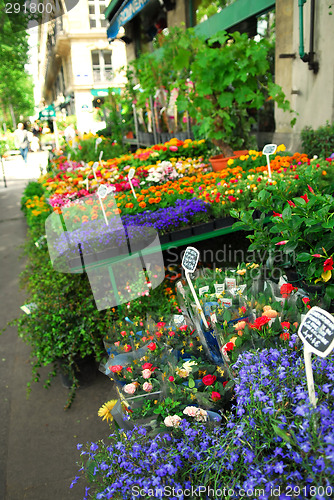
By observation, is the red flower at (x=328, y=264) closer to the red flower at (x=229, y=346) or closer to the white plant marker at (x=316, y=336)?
the red flower at (x=229, y=346)

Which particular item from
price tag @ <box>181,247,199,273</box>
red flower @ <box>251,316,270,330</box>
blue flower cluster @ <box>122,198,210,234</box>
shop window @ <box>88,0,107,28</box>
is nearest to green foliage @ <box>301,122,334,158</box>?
blue flower cluster @ <box>122,198,210,234</box>

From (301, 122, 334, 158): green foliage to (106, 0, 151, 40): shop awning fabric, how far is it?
207 inches

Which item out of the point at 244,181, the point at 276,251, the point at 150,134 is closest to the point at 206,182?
the point at 244,181

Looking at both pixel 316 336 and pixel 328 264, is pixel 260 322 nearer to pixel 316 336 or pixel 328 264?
pixel 316 336

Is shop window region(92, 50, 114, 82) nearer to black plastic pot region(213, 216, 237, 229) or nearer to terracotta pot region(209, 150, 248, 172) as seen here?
terracotta pot region(209, 150, 248, 172)

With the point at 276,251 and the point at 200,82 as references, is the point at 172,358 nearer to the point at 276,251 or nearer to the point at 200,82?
the point at 276,251

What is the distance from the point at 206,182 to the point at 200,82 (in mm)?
1387

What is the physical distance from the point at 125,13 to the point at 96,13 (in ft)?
61.8

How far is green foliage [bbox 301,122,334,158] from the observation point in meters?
5.20

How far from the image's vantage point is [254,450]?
1177mm

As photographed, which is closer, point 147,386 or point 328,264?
point 147,386

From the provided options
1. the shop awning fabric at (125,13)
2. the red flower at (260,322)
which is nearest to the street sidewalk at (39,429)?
the red flower at (260,322)

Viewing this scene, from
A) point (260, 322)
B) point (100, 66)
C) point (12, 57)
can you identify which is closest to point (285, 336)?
point (260, 322)

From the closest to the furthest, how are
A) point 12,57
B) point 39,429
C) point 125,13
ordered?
point 39,429 → point 125,13 → point 12,57
